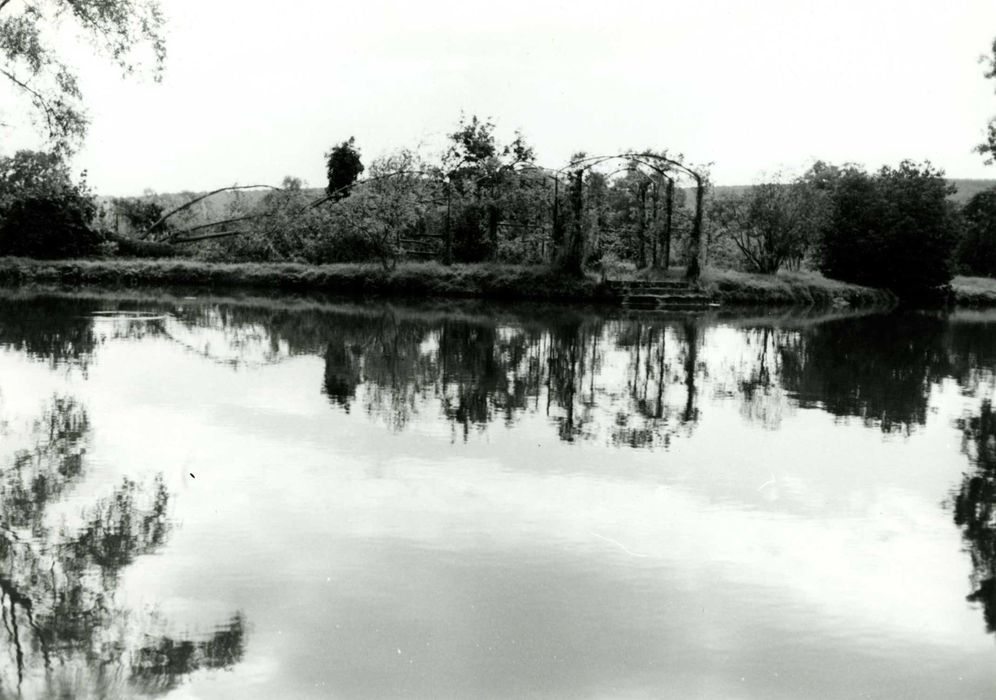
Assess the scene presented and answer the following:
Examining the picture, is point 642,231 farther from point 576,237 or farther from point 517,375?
point 517,375

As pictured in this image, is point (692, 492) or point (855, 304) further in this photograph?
point (855, 304)

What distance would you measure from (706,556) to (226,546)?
8.16 feet

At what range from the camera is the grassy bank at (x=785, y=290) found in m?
29.7

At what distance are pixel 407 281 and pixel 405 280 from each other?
2.6 inches

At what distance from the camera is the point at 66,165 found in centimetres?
1695

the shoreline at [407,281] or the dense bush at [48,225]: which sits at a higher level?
the dense bush at [48,225]

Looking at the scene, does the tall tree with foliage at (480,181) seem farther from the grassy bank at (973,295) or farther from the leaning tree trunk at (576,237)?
the grassy bank at (973,295)

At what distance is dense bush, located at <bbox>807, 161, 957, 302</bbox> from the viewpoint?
37219 mm

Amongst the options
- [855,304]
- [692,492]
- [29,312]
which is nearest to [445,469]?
[692,492]

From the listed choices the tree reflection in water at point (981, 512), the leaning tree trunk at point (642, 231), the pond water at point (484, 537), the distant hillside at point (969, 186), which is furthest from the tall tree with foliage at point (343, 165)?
the distant hillside at point (969, 186)

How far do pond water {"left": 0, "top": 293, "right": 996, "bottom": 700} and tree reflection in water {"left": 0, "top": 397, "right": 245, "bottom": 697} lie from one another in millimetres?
17

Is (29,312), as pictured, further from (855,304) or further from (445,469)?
(855,304)

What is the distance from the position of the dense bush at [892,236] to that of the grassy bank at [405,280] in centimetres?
368

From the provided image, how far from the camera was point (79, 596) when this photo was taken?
428cm
